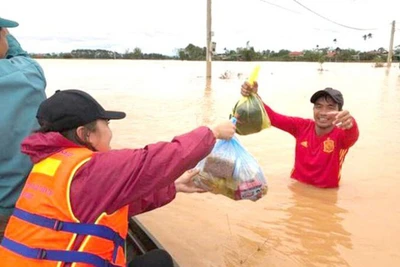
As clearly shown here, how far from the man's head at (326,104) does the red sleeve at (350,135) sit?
197mm

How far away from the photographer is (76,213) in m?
1.62

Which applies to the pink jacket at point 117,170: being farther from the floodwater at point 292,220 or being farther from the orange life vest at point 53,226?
the floodwater at point 292,220

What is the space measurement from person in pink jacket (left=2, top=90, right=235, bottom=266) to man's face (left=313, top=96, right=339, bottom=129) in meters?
2.50

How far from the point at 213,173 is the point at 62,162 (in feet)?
3.29

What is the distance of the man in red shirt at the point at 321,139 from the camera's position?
4016mm

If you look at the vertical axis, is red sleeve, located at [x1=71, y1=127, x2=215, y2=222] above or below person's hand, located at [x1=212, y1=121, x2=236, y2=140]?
below

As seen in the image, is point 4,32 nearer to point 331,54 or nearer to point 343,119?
point 343,119

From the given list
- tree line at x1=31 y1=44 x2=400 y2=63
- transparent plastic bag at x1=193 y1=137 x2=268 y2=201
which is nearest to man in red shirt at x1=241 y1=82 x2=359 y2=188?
transparent plastic bag at x1=193 y1=137 x2=268 y2=201

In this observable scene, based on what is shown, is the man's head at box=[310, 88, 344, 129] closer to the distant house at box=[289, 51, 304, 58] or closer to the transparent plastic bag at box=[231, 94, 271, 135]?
the transparent plastic bag at box=[231, 94, 271, 135]

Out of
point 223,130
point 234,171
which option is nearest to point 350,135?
point 234,171

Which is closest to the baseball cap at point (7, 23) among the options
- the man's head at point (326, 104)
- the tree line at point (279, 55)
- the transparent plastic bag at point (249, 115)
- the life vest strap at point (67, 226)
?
the life vest strap at point (67, 226)

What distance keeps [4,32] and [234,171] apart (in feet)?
4.66

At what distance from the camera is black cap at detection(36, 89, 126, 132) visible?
169 centimetres

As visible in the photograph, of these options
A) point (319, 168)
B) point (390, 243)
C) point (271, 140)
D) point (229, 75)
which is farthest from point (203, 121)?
point (229, 75)
